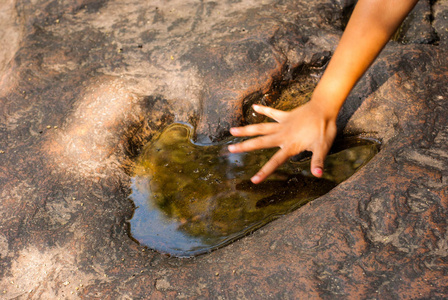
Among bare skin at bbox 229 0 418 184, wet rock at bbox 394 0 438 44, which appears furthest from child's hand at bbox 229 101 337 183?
wet rock at bbox 394 0 438 44

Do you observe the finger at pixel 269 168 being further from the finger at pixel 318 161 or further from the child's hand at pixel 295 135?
the finger at pixel 318 161

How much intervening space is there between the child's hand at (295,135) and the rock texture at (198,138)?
247 millimetres

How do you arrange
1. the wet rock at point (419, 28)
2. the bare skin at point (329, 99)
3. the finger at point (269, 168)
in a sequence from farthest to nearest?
the wet rock at point (419, 28), the finger at point (269, 168), the bare skin at point (329, 99)

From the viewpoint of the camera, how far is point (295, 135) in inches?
76.2

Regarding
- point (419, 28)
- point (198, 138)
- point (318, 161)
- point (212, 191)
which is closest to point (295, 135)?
point (318, 161)

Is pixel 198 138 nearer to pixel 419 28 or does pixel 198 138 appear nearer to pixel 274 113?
pixel 274 113

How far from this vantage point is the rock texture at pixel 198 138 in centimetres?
154

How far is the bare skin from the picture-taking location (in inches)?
69.2

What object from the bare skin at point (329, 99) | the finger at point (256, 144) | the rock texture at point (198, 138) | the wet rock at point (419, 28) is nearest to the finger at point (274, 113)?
the bare skin at point (329, 99)

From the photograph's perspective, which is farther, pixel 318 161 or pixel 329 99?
pixel 329 99

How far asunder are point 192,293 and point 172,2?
7.68 feet

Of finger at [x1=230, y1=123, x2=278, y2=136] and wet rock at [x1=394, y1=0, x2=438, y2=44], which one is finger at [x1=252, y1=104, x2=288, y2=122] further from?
wet rock at [x1=394, y1=0, x2=438, y2=44]

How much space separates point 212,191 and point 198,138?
0.43 metres

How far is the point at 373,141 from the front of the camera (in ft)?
7.08
